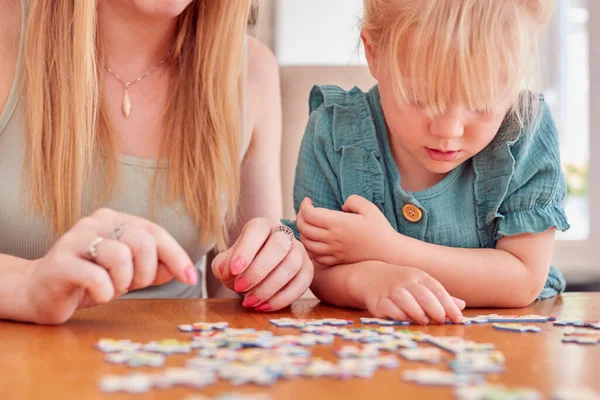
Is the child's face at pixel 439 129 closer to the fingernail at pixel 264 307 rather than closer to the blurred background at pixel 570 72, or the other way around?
the fingernail at pixel 264 307

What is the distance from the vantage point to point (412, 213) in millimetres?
1422

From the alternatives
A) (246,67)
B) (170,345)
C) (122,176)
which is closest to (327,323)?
(170,345)

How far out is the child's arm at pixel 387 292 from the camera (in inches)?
40.4

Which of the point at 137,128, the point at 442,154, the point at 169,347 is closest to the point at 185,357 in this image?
the point at 169,347

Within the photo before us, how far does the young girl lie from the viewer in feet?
3.92

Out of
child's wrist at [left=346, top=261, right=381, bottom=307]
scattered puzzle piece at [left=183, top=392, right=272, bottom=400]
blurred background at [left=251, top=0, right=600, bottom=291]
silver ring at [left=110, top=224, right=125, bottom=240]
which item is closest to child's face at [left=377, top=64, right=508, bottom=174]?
child's wrist at [left=346, top=261, right=381, bottom=307]

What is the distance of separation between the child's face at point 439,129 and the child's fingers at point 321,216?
185 mm

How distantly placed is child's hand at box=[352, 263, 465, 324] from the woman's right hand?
32 cm

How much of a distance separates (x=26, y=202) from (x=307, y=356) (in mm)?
884

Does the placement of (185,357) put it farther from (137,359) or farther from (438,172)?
(438,172)

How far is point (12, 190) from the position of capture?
1.43 meters

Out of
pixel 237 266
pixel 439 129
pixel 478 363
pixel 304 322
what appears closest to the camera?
pixel 478 363

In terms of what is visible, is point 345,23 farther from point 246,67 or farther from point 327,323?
point 327,323

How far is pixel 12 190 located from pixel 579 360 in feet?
3.62
